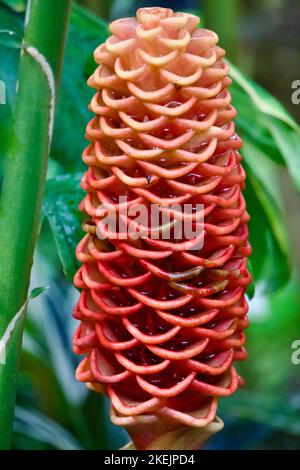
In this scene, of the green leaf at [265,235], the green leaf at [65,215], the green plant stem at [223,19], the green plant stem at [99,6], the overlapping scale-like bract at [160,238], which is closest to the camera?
the overlapping scale-like bract at [160,238]

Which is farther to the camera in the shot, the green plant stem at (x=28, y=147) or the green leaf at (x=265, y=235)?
the green leaf at (x=265, y=235)

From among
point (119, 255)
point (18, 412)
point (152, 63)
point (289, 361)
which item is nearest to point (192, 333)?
point (119, 255)

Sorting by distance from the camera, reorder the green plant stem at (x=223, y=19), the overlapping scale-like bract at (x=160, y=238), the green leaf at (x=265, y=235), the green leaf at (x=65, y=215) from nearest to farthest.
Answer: the overlapping scale-like bract at (x=160, y=238) → the green leaf at (x=65, y=215) → the green leaf at (x=265, y=235) → the green plant stem at (x=223, y=19)

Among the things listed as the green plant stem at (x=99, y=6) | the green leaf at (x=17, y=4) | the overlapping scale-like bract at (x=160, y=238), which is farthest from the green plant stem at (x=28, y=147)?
the green plant stem at (x=99, y=6)

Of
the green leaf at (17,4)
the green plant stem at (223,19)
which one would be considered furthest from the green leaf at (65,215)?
the green plant stem at (223,19)

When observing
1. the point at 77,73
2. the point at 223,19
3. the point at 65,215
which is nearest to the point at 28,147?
the point at 65,215

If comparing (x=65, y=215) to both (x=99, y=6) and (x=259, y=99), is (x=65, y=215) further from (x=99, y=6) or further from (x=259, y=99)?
(x=99, y=6)

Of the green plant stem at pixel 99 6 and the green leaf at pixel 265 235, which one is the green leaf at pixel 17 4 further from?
the green plant stem at pixel 99 6

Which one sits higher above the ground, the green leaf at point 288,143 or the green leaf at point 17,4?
the green leaf at point 17,4

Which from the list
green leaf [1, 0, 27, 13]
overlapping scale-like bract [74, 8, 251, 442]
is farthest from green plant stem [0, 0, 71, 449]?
green leaf [1, 0, 27, 13]
